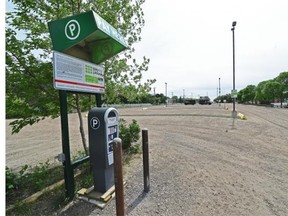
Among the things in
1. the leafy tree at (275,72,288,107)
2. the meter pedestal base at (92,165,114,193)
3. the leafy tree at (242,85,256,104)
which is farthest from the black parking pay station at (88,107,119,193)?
the leafy tree at (242,85,256,104)

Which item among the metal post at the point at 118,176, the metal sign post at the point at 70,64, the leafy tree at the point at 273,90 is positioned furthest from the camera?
the leafy tree at the point at 273,90

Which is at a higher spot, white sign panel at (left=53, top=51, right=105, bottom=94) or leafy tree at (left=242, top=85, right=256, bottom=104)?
leafy tree at (left=242, top=85, right=256, bottom=104)

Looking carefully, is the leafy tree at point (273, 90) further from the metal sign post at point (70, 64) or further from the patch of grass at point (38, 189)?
the patch of grass at point (38, 189)

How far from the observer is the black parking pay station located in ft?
11.5

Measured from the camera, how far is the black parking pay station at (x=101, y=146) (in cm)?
350

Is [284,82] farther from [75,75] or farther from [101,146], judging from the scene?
[75,75]

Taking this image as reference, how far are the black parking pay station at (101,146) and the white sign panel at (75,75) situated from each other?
59cm

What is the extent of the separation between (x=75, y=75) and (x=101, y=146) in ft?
4.44

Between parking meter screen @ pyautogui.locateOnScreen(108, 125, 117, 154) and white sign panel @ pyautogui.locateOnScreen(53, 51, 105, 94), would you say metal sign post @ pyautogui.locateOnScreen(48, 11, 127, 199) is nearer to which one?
white sign panel @ pyautogui.locateOnScreen(53, 51, 105, 94)

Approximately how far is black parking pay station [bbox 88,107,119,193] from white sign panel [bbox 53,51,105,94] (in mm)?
592

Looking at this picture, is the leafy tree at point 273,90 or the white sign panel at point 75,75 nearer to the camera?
the white sign panel at point 75,75

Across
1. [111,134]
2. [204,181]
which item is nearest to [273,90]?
[204,181]

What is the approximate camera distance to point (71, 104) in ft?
16.4

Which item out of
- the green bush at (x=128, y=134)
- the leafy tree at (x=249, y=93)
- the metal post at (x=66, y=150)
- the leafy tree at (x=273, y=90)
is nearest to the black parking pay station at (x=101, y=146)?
the metal post at (x=66, y=150)
